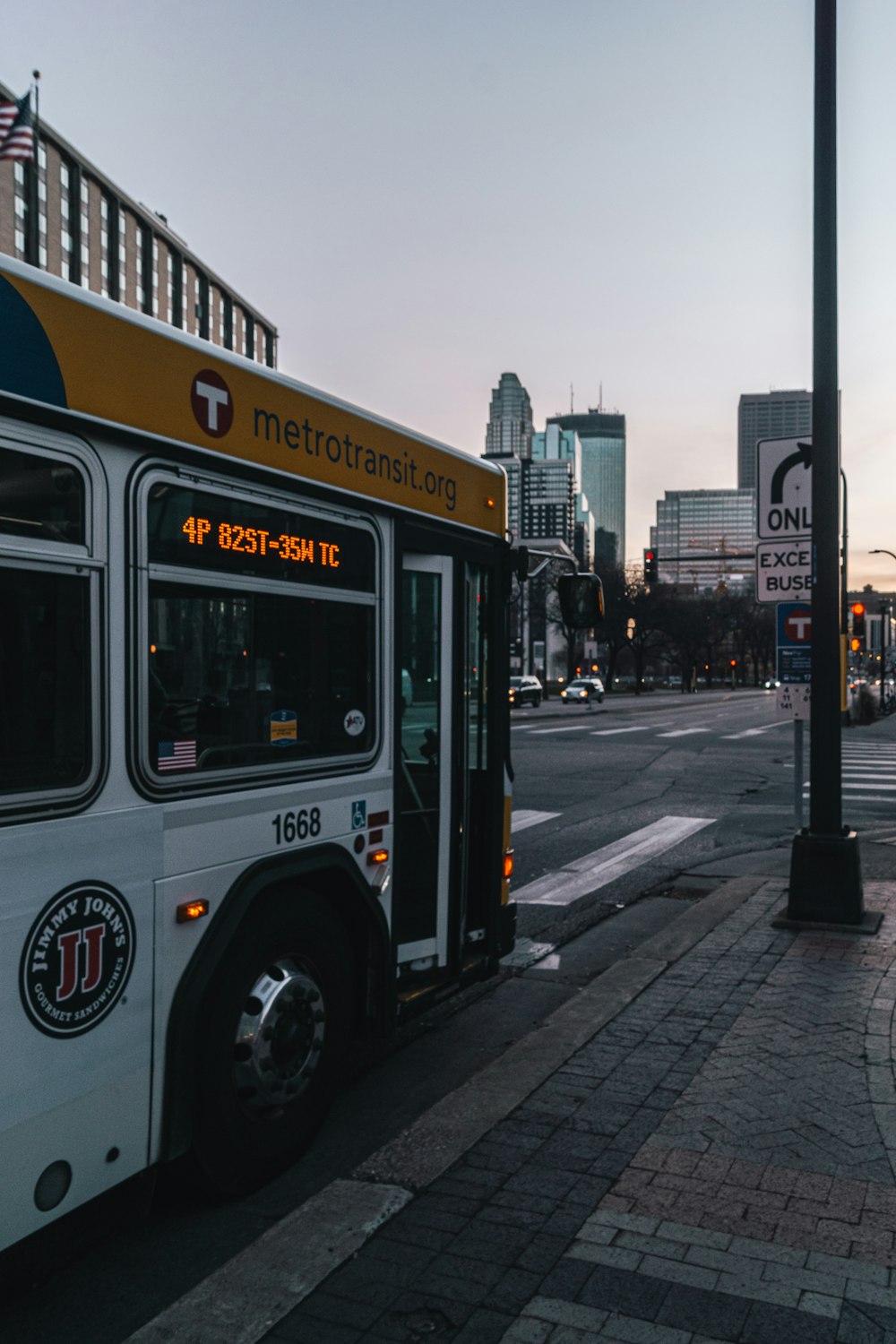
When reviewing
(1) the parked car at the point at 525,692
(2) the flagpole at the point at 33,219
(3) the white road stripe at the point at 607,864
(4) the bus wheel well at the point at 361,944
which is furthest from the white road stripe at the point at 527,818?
(2) the flagpole at the point at 33,219

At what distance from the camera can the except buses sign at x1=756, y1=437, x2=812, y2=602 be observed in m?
9.01

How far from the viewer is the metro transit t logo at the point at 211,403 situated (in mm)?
3812

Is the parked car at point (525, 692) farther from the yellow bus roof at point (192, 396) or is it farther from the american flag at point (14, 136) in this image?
the yellow bus roof at point (192, 396)

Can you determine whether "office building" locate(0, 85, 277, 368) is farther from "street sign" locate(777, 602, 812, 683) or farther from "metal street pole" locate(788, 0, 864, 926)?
"street sign" locate(777, 602, 812, 683)

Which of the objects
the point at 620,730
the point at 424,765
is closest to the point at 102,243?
the point at 620,730

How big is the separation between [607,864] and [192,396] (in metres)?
8.25

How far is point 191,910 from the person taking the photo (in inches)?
146

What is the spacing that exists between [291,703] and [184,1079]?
1.35m

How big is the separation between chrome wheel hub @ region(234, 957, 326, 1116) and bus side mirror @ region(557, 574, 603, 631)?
2.86m

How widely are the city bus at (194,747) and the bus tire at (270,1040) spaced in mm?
12

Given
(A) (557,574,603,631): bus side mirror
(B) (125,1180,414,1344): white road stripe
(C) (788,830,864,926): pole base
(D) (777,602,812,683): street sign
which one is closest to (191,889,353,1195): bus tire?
(B) (125,1180,414,1344): white road stripe

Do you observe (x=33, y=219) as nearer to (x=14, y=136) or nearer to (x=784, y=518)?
(x=14, y=136)

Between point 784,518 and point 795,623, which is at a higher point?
point 784,518

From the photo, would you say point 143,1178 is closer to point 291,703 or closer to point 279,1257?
point 279,1257
